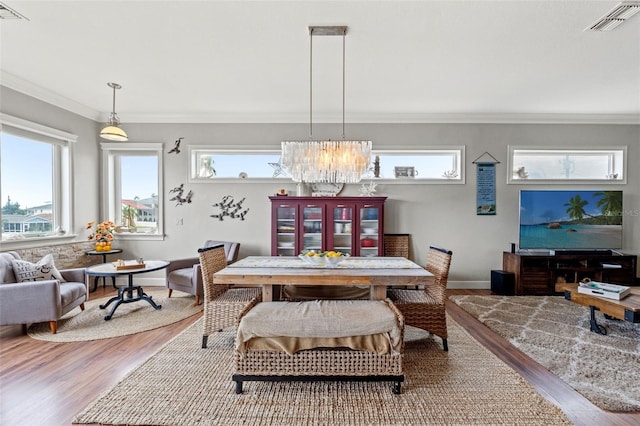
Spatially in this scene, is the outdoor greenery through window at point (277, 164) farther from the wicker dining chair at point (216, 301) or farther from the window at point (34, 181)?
the wicker dining chair at point (216, 301)

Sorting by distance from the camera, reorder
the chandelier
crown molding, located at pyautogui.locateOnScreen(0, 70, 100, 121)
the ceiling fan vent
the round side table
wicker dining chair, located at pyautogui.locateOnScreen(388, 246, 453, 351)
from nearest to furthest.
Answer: the ceiling fan vent
wicker dining chair, located at pyautogui.locateOnScreen(388, 246, 453, 351)
the chandelier
crown molding, located at pyautogui.locateOnScreen(0, 70, 100, 121)
the round side table

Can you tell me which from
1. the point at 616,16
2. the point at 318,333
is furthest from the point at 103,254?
the point at 616,16

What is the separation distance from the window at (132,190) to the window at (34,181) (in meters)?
0.57

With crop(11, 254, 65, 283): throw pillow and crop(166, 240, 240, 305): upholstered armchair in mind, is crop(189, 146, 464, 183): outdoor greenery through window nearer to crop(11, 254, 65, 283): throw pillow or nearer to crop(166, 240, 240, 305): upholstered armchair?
crop(166, 240, 240, 305): upholstered armchair

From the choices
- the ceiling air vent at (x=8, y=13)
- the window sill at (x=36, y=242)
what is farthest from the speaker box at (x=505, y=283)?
the window sill at (x=36, y=242)

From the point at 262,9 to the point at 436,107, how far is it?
297cm

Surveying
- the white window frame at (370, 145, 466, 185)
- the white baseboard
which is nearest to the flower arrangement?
the white window frame at (370, 145, 466, 185)

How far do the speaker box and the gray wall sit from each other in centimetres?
36

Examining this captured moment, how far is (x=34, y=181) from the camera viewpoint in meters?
3.98

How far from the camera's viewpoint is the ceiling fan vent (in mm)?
2229

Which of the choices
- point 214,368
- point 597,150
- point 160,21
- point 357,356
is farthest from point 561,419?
point 597,150

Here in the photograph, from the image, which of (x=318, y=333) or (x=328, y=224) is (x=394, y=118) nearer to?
(x=328, y=224)

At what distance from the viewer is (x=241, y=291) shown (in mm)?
2969

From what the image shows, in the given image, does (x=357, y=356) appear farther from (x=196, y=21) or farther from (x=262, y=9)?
(x=196, y=21)
